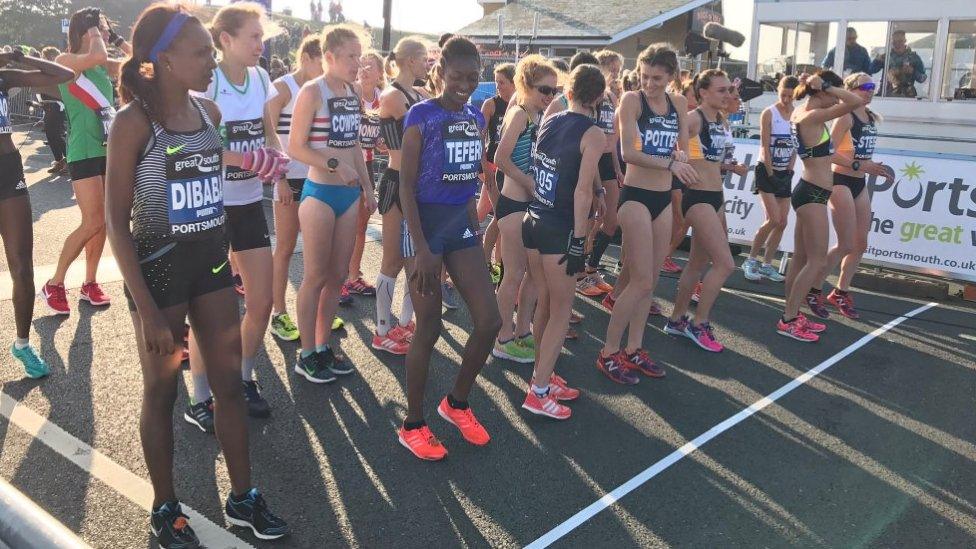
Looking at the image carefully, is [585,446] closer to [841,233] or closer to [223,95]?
[223,95]

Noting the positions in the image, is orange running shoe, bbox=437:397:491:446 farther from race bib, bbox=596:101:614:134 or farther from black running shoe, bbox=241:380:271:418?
race bib, bbox=596:101:614:134

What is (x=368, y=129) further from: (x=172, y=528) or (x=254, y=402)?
(x=172, y=528)

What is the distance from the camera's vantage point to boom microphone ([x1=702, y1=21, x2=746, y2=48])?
2163cm

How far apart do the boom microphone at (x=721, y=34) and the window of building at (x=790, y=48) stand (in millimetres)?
2431

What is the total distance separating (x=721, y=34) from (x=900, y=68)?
603 cm

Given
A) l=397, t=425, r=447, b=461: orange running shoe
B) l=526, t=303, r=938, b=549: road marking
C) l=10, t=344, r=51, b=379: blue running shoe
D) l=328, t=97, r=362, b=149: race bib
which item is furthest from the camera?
l=328, t=97, r=362, b=149: race bib

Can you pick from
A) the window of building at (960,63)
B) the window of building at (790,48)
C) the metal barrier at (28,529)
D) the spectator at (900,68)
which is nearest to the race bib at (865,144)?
the metal barrier at (28,529)

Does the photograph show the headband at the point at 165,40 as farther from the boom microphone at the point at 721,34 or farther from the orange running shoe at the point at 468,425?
the boom microphone at the point at 721,34

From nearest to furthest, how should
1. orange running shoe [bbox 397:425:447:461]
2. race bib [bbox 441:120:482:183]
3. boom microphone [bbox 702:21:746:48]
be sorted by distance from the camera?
race bib [bbox 441:120:482:183]
orange running shoe [bbox 397:425:447:461]
boom microphone [bbox 702:21:746:48]

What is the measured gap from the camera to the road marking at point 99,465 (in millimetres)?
3330

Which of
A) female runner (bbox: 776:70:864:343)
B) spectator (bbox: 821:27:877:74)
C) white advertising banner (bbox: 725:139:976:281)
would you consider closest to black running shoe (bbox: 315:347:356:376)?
female runner (bbox: 776:70:864:343)

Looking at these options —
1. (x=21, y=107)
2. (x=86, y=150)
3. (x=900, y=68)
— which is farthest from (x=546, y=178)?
(x=21, y=107)

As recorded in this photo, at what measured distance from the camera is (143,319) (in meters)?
2.88

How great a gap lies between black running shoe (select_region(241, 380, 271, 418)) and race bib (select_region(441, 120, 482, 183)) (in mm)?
1679
